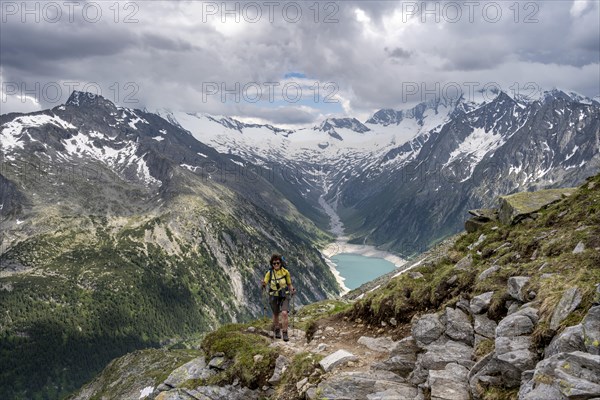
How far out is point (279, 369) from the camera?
21.3m

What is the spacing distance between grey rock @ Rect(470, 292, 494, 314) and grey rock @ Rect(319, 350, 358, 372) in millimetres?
5738

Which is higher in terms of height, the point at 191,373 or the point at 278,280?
the point at 278,280

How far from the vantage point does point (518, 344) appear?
1378 cm

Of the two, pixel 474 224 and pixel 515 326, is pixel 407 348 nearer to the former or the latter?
pixel 515 326

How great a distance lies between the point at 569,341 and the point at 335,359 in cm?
1019

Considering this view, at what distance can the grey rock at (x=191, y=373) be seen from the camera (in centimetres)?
2424

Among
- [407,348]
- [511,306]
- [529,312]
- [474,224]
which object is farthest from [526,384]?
[474,224]

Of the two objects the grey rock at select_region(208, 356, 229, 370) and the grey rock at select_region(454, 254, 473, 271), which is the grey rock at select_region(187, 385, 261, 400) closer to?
the grey rock at select_region(208, 356, 229, 370)

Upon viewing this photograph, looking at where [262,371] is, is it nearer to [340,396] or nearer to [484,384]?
[340,396]

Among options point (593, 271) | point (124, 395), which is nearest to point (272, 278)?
point (593, 271)

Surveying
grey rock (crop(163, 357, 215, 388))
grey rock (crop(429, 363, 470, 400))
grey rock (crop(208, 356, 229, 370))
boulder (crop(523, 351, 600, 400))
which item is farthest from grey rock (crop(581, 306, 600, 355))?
grey rock (crop(163, 357, 215, 388))

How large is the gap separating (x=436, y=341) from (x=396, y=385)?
2996 millimetres

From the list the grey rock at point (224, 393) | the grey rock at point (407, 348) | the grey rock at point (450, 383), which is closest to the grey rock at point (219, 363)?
the grey rock at point (224, 393)

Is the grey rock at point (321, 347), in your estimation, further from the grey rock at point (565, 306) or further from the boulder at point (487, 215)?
the boulder at point (487, 215)
